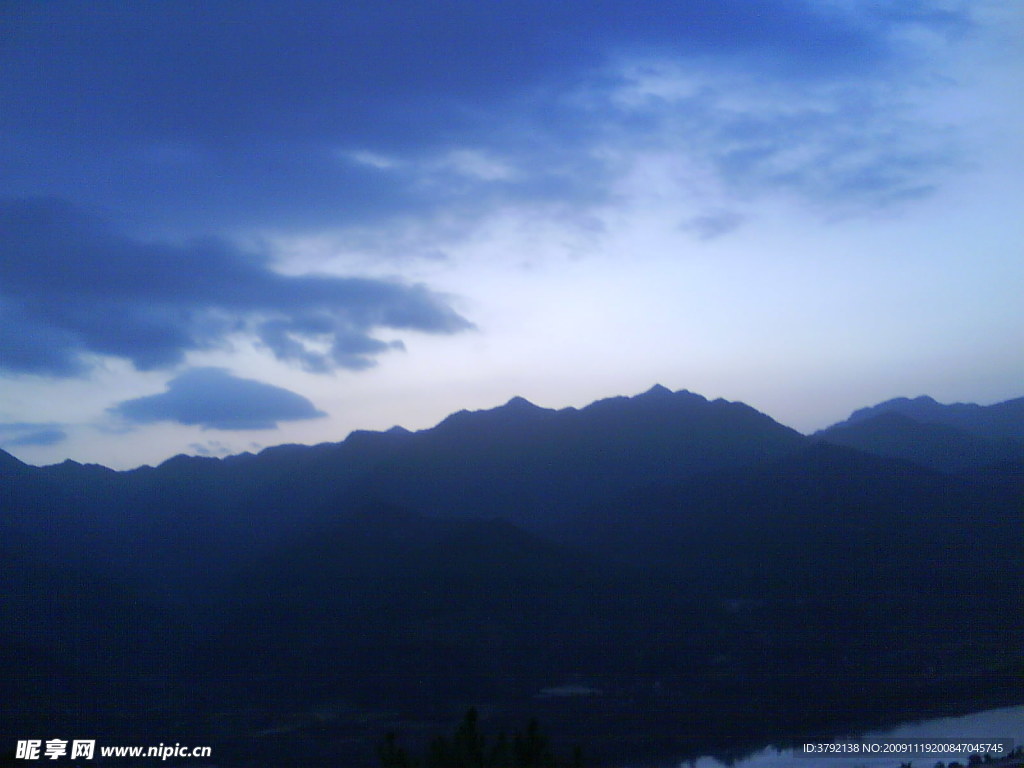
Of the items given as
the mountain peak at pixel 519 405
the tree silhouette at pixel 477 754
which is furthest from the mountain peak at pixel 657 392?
the tree silhouette at pixel 477 754

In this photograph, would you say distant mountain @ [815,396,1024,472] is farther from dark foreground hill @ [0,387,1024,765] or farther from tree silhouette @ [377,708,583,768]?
tree silhouette @ [377,708,583,768]

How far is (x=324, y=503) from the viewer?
206ft

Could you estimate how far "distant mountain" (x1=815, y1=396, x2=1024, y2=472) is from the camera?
7712cm

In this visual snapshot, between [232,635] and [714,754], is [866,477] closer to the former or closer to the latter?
[714,754]

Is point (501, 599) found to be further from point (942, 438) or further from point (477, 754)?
point (942, 438)

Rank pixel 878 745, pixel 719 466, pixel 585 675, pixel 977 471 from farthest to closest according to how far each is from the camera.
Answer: pixel 719 466, pixel 977 471, pixel 585 675, pixel 878 745

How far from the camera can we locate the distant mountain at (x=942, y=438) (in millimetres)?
77125

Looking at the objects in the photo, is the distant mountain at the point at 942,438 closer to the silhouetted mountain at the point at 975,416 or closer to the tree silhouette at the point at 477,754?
the silhouetted mountain at the point at 975,416

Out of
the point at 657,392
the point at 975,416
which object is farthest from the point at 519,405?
the point at 975,416

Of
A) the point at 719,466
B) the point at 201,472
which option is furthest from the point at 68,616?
the point at 719,466

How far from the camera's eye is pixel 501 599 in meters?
41.6

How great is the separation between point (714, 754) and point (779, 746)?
219 centimetres

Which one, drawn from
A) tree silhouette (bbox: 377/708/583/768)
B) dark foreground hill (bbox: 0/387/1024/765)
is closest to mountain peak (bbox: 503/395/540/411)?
dark foreground hill (bbox: 0/387/1024/765)

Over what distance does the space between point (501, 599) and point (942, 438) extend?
60.1 meters
